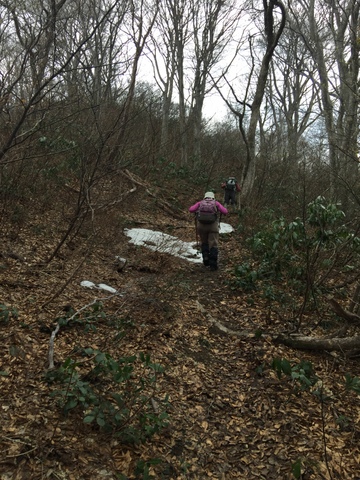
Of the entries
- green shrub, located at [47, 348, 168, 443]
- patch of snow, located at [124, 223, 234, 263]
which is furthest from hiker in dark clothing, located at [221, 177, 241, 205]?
green shrub, located at [47, 348, 168, 443]

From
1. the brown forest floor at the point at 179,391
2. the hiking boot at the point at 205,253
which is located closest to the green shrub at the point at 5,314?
the brown forest floor at the point at 179,391

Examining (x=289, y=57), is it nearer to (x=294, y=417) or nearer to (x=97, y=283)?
(x=97, y=283)

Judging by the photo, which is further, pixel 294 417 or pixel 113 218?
pixel 113 218

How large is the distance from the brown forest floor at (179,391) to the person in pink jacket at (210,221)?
4.11 ft

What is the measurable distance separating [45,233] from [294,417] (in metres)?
5.64

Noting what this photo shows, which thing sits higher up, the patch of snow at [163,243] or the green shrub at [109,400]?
the patch of snow at [163,243]

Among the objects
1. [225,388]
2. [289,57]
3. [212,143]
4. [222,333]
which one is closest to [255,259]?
[222,333]

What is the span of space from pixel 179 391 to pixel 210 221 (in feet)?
13.6

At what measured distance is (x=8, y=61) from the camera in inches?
171

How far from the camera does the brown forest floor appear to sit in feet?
8.20

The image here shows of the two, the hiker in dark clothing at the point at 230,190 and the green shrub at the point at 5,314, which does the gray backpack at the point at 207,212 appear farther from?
the hiker in dark clothing at the point at 230,190

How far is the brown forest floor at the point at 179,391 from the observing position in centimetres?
250

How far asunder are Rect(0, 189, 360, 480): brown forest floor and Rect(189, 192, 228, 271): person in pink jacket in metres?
1.25

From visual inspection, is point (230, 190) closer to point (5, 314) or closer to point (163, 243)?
point (163, 243)
